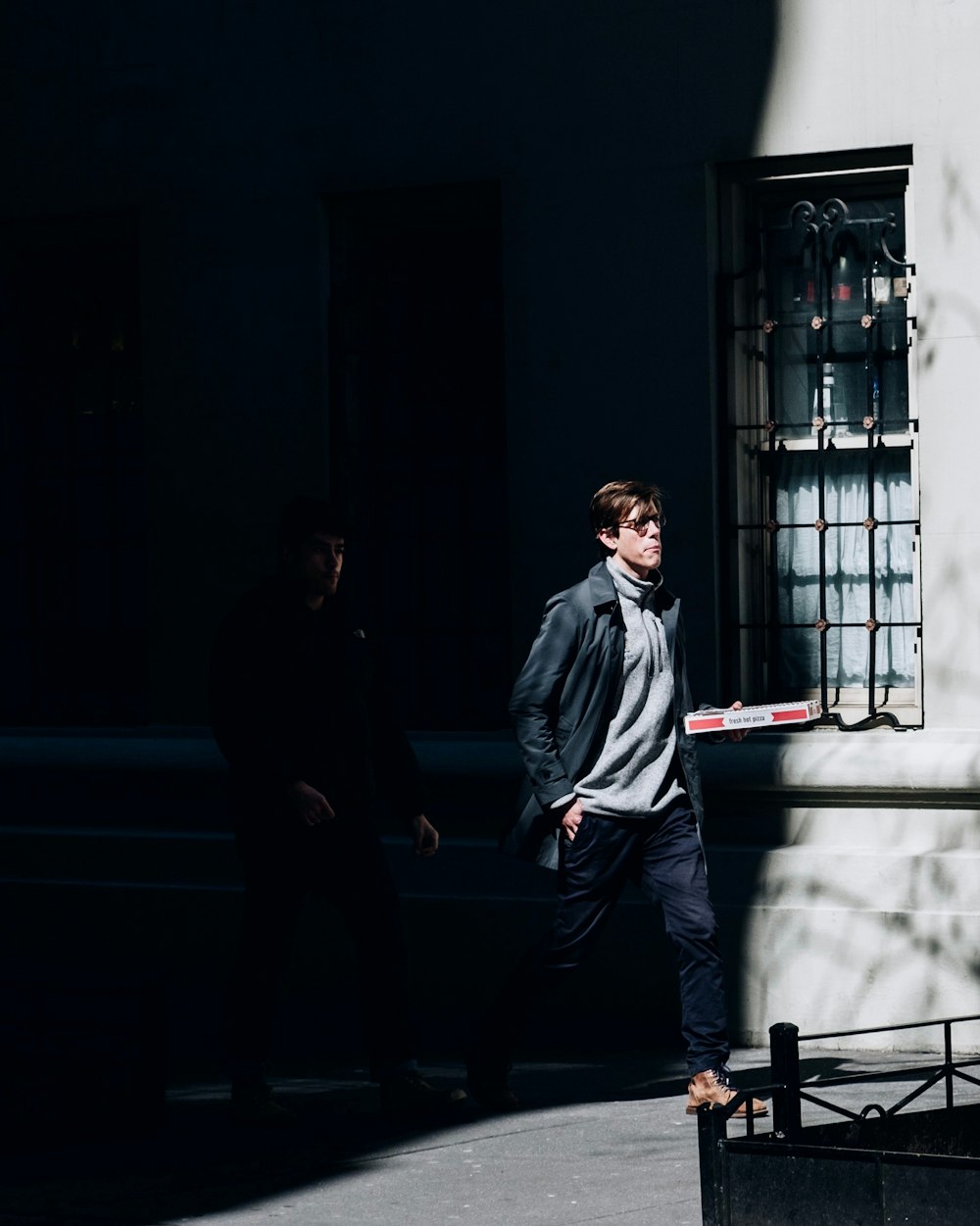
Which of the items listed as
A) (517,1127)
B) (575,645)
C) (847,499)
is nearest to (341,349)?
(847,499)

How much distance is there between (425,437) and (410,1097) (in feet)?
10.8

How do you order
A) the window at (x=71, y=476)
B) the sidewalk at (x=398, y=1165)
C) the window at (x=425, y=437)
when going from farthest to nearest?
the window at (x=71, y=476) < the window at (x=425, y=437) < the sidewalk at (x=398, y=1165)

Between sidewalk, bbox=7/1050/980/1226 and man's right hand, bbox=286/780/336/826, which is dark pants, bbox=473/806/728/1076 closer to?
sidewalk, bbox=7/1050/980/1226

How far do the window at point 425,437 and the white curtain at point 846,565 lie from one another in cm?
117

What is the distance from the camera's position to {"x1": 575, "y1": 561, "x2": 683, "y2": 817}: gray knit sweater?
695 centimetres

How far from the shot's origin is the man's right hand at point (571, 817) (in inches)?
272

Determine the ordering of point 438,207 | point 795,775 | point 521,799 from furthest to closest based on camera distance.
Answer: point 438,207
point 795,775
point 521,799

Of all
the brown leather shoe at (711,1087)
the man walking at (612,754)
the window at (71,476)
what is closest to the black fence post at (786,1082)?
the brown leather shoe at (711,1087)

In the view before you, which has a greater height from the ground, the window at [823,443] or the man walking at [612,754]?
the window at [823,443]

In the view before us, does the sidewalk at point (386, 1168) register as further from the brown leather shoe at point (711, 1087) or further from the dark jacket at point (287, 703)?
the dark jacket at point (287, 703)

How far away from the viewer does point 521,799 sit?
718cm

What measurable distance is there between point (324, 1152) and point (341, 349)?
3901mm

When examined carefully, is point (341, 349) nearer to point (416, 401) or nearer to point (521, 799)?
point (416, 401)

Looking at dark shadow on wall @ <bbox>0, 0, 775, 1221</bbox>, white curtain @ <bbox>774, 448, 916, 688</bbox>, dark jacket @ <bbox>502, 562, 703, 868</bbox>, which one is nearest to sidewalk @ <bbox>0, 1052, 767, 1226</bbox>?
dark jacket @ <bbox>502, 562, 703, 868</bbox>
